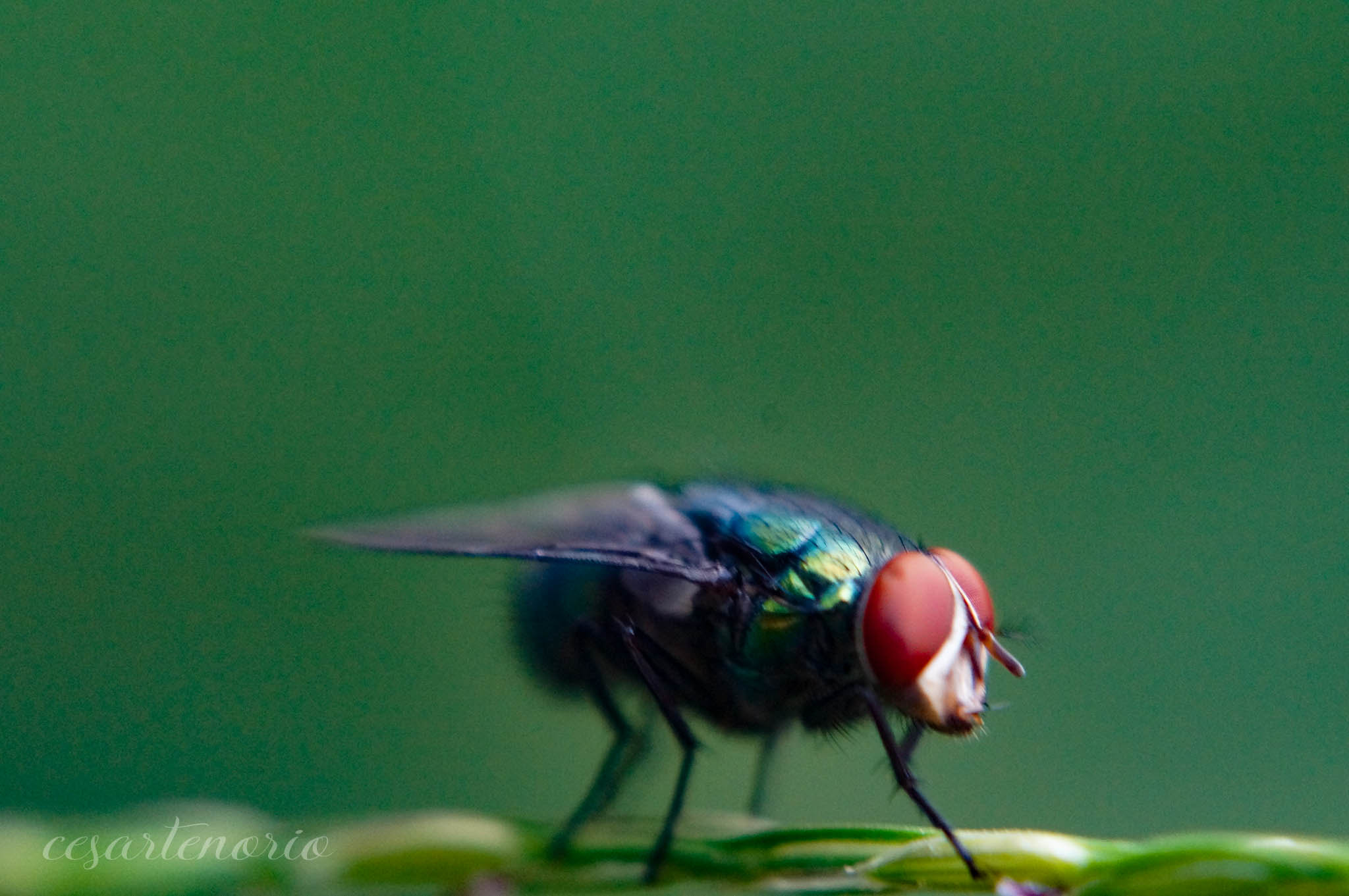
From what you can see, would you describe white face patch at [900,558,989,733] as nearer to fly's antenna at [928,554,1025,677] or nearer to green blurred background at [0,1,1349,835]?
fly's antenna at [928,554,1025,677]

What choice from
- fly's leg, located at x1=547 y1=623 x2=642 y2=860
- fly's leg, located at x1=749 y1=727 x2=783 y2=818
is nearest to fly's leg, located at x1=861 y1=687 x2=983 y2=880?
fly's leg, located at x1=749 y1=727 x2=783 y2=818

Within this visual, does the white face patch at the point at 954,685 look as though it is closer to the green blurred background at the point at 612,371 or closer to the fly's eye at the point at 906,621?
the fly's eye at the point at 906,621

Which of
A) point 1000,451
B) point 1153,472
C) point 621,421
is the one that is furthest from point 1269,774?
point 621,421

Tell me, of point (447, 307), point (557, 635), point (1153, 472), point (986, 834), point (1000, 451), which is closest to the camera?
point (986, 834)

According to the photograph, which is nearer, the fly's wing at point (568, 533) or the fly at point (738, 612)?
the fly at point (738, 612)

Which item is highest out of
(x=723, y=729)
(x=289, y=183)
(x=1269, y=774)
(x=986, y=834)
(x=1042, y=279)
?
(x=289, y=183)

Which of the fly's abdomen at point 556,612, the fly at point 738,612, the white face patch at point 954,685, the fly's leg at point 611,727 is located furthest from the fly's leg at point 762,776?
the white face patch at point 954,685

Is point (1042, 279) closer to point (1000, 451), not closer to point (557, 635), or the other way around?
point (1000, 451)
